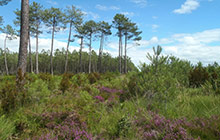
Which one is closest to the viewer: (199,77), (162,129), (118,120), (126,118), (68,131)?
(162,129)

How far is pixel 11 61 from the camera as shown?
5566 cm

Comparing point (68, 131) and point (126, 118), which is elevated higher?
point (126, 118)

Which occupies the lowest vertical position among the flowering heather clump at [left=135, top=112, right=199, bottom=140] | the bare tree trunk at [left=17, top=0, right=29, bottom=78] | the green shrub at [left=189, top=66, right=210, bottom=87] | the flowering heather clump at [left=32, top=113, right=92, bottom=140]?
the flowering heather clump at [left=32, top=113, right=92, bottom=140]

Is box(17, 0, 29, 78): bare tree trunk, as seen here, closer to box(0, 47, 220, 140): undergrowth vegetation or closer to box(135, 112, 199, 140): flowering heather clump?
box(0, 47, 220, 140): undergrowth vegetation

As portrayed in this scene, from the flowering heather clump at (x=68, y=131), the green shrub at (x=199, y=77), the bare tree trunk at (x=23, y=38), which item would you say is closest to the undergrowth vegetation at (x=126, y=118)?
the flowering heather clump at (x=68, y=131)

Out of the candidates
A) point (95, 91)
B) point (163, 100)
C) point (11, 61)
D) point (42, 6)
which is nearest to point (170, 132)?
point (163, 100)

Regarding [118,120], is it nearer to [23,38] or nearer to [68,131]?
[68,131]

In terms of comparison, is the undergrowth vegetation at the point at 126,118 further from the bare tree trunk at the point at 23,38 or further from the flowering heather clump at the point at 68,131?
the bare tree trunk at the point at 23,38

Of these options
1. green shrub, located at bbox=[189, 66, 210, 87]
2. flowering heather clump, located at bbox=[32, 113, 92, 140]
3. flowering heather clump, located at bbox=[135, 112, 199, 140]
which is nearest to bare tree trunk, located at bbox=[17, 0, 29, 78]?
flowering heather clump, located at bbox=[32, 113, 92, 140]

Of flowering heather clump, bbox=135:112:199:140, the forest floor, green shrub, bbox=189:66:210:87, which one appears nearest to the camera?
flowering heather clump, bbox=135:112:199:140

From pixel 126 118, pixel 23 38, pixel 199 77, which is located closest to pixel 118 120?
pixel 126 118

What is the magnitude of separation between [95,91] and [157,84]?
3.46 meters

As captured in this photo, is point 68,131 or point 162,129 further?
point 68,131

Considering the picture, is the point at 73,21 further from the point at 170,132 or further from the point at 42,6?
the point at 170,132
